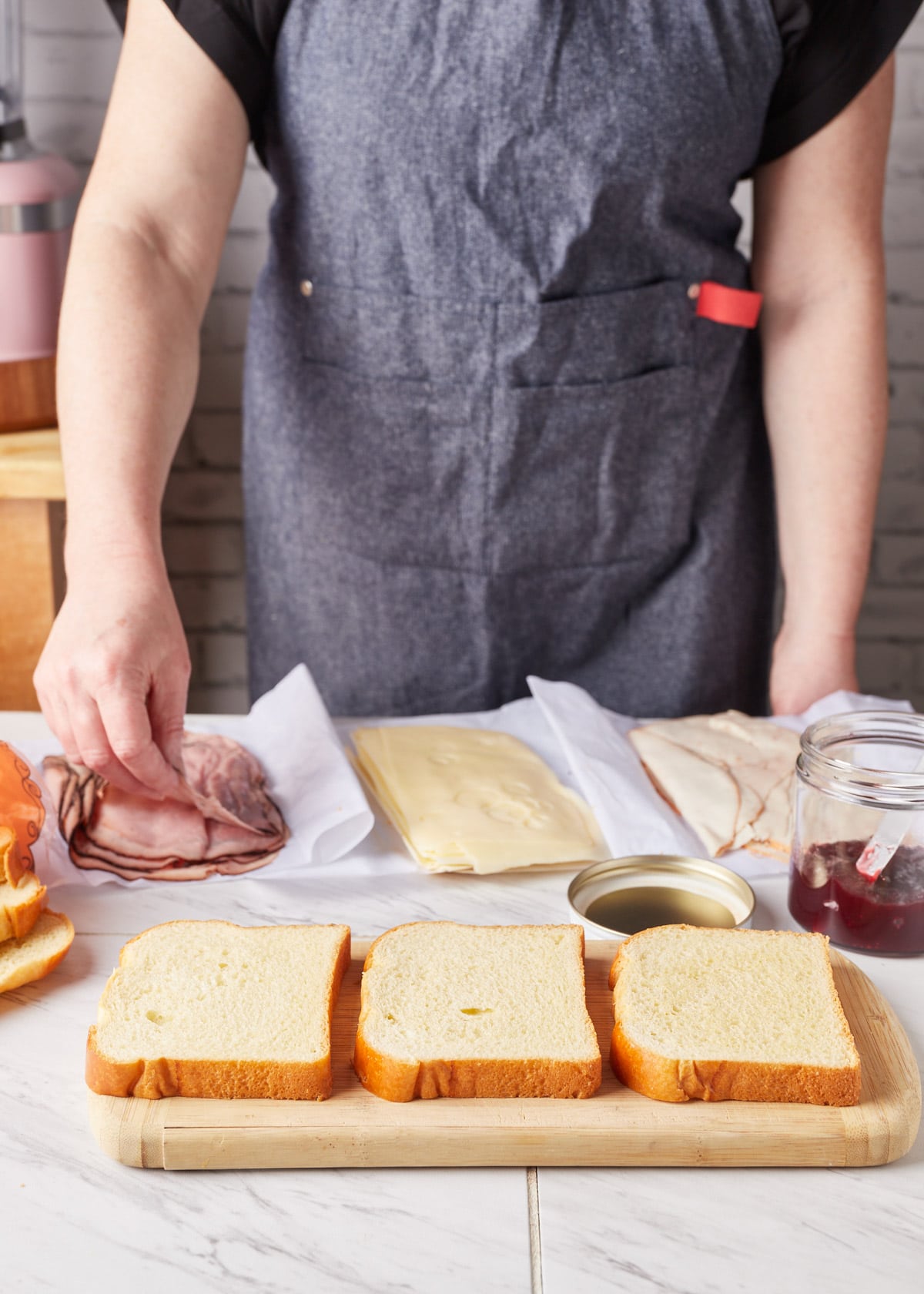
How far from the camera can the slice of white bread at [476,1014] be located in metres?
0.80

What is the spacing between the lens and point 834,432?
1.60m

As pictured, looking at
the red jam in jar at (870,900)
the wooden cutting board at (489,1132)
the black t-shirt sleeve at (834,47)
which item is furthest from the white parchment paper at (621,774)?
the black t-shirt sleeve at (834,47)

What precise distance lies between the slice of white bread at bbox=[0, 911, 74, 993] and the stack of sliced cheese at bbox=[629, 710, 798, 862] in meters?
0.56

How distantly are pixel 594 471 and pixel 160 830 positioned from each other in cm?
72

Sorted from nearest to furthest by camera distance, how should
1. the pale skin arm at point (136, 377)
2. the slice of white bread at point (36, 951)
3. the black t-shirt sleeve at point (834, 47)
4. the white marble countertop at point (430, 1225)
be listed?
the white marble countertop at point (430, 1225) < the slice of white bread at point (36, 951) < the pale skin arm at point (136, 377) < the black t-shirt sleeve at point (834, 47)

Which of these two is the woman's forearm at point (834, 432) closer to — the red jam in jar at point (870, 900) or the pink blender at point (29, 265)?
the red jam in jar at point (870, 900)

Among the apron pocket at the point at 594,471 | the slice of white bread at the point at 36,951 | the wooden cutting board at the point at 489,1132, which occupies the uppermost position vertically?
the apron pocket at the point at 594,471

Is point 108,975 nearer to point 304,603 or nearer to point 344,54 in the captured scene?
point 304,603

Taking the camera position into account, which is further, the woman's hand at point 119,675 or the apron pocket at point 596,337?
the apron pocket at point 596,337

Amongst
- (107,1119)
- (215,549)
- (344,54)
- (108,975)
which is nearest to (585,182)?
(344,54)

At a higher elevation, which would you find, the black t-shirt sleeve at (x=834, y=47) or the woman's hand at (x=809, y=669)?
the black t-shirt sleeve at (x=834, y=47)

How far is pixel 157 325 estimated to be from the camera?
1288mm

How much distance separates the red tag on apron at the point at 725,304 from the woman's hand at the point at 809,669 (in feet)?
1.29

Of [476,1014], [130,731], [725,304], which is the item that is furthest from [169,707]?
[725,304]
